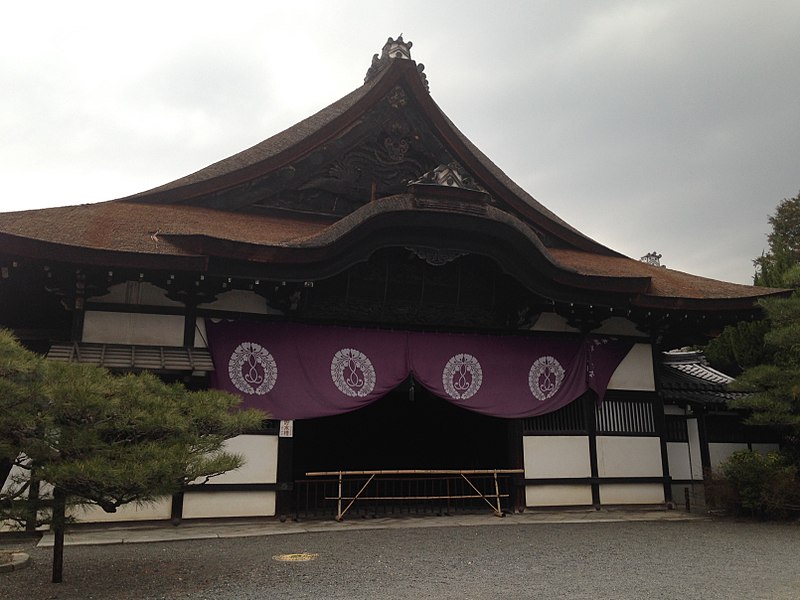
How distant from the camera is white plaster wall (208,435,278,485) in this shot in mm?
9125

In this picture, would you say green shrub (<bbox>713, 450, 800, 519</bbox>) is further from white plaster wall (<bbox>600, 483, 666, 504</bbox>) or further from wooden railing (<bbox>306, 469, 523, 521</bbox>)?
wooden railing (<bbox>306, 469, 523, 521</bbox>)

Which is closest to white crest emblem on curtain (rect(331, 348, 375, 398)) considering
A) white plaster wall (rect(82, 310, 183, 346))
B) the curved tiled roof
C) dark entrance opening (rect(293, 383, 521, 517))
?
the curved tiled roof

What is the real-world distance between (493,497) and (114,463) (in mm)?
7353

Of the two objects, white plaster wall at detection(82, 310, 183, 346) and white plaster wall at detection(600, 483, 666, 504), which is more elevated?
white plaster wall at detection(82, 310, 183, 346)

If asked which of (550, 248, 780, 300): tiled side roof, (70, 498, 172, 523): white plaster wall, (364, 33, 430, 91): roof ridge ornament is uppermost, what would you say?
(364, 33, 430, 91): roof ridge ornament

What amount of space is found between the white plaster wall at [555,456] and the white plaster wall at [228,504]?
4334 mm

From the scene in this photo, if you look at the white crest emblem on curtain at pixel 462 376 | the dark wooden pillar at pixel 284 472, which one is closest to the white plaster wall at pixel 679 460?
the white crest emblem on curtain at pixel 462 376

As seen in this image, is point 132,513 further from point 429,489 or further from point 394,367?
point 429,489

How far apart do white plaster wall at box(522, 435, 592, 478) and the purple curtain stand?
0.57m

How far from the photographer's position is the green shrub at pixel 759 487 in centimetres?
984

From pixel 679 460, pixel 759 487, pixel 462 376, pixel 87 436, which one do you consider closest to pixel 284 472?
pixel 462 376

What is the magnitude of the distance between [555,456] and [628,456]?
4.73 feet

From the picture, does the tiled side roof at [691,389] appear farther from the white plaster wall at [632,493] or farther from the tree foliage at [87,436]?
the tree foliage at [87,436]

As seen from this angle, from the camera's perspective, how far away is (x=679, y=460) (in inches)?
519
